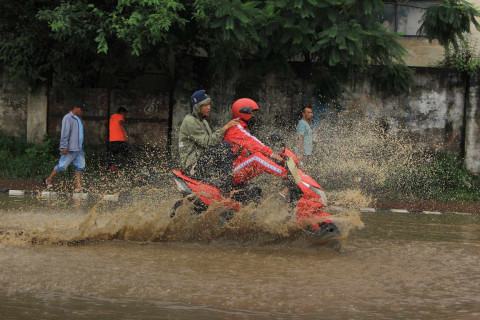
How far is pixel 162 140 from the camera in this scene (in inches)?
662

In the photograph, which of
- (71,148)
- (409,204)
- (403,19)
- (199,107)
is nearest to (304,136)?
(409,204)

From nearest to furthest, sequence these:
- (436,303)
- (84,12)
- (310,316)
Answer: (310,316) < (436,303) < (84,12)

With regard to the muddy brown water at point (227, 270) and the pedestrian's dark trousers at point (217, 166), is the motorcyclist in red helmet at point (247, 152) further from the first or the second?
the muddy brown water at point (227, 270)

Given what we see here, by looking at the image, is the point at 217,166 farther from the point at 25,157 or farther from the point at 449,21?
the point at 25,157

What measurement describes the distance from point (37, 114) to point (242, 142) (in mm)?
10813

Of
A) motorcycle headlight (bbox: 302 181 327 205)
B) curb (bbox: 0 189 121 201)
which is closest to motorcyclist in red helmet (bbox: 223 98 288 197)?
motorcycle headlight (bbox: 302 181 327 205)

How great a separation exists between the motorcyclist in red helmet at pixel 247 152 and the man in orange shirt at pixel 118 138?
898cm

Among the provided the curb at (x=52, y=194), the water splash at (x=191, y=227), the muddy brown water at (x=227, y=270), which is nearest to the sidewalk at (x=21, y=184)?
the curb at (x=52, y=194)

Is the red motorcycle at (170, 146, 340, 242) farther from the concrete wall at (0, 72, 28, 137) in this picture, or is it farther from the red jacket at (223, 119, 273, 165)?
the concrete wall at (0, 72, 28, 137)

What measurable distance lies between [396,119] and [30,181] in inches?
333

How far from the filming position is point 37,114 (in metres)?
16.9

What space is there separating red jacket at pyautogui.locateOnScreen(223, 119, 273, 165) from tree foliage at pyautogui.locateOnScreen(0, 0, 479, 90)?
21.9 ft

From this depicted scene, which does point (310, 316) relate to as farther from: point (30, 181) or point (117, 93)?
point (117, 93)

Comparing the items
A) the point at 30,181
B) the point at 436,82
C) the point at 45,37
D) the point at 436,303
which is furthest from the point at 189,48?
the point at 436,303
